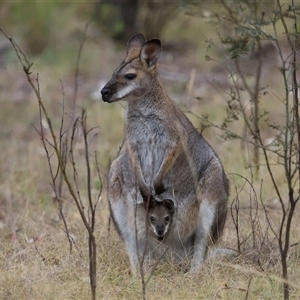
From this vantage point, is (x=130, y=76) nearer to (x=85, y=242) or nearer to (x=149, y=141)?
(x=149, y=141)

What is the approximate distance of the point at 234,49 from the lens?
5488mm

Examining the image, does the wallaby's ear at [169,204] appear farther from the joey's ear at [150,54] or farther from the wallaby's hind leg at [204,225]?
the joey's ear at [150,54]

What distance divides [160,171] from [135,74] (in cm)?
73

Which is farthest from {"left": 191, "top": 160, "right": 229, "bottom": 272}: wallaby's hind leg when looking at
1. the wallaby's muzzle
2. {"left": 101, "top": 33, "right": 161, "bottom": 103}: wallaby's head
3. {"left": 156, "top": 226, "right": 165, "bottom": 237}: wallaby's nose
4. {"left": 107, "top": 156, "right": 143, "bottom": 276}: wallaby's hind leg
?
the wallaby's muzzle

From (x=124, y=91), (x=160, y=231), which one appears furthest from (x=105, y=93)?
(x=160, y=231)

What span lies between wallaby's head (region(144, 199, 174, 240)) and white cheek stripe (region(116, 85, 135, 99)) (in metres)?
0.77

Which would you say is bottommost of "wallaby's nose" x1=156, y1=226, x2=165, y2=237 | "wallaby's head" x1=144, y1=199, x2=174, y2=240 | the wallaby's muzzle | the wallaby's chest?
"wallaby's nose" x1=156, y1=226, x2=165, y2=237

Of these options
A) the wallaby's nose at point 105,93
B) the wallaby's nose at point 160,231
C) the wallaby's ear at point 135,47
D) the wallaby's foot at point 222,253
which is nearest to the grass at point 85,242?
the wallaby's foot at point 222,253

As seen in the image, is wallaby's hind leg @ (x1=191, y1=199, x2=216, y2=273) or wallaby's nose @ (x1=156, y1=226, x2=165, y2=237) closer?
wallaby's nose @ (x1=156, y1=226, x2=165, y2=237)

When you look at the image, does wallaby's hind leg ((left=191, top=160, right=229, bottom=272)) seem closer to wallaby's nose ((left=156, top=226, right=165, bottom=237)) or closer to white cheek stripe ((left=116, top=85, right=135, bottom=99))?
wallaby's nose ((left=156, top=226, right=165, bottom=237))

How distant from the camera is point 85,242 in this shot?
5.82m

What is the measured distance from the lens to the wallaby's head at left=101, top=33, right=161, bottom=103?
5.41 m

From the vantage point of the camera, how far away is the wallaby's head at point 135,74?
541cm

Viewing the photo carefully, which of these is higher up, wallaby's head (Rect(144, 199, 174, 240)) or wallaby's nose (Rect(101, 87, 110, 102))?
wallaby's nose (Rect(101, 87, 110, 102))
